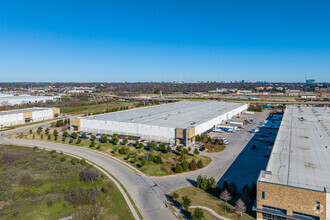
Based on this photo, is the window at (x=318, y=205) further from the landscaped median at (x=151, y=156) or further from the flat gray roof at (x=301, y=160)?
the landscaped median at (x=151, y=156)

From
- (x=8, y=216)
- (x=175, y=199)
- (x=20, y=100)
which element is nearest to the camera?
(x=8, y=216)

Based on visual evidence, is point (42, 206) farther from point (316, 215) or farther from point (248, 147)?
point (248, 147)

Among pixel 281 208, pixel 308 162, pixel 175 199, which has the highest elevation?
pixel 308 162

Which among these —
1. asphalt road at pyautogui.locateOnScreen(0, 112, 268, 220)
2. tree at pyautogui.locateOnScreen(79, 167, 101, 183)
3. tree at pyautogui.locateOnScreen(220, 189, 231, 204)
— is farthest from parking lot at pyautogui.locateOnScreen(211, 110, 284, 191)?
tree at pyautogui.locateOnScreen(79, 167, 101, 183)

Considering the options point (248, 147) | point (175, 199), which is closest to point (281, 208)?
point (175, 199)

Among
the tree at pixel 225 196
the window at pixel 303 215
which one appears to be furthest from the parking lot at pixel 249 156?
the window at pixel 303 215

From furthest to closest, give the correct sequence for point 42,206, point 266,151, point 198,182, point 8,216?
point 266,151
point 198,182
point 42,206
point 8,216

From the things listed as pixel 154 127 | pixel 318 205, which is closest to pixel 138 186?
pixel 318 205
